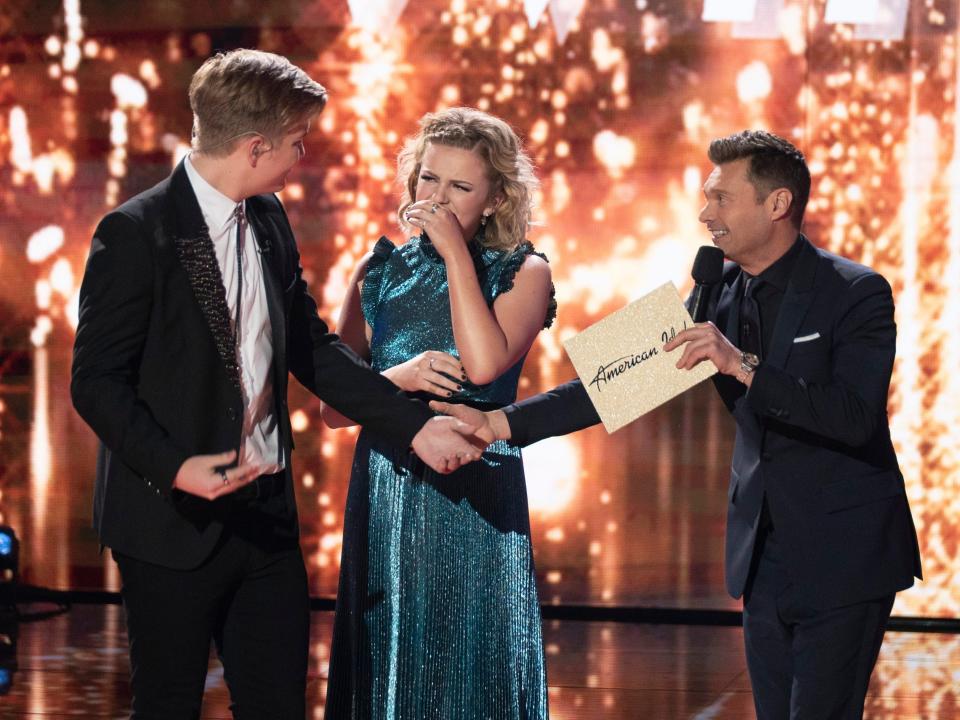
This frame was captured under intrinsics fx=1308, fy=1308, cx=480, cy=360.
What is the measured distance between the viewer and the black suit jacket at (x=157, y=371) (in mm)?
1693

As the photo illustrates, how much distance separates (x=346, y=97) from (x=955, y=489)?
95.9 inches

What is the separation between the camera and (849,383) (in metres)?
2.04

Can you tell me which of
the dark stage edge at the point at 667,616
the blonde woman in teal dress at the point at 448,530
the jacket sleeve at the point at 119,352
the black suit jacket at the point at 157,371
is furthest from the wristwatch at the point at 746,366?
the dark stage edge at the point at 667,616

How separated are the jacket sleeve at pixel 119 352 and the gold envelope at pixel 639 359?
0.64m

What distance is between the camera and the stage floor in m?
3.39

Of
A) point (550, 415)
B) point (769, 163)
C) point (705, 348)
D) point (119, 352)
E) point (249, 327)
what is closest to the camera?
point (119, 352)

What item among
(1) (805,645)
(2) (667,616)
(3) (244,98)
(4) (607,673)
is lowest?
(4) (607,673)

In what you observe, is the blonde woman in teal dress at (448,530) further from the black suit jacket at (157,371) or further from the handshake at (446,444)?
the black suit jacket at (157,371)

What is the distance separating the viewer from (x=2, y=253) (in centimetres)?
475

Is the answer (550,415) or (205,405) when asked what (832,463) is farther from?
(205,405)

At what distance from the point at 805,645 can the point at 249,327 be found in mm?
1034

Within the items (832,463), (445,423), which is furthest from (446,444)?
(832,463)

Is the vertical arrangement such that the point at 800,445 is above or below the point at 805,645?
above

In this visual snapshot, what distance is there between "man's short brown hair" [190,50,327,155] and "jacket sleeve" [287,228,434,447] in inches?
12.9
